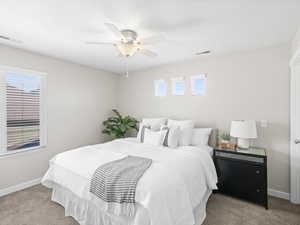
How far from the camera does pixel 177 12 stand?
170 centimetres

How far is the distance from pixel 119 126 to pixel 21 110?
203cm

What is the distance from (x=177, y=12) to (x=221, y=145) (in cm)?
223

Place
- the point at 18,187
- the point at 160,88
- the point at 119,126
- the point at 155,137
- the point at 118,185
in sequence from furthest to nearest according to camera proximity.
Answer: the point at 119,126
the point at 160,88
the point at 155,137
the point at 18,187
the point at 118,185

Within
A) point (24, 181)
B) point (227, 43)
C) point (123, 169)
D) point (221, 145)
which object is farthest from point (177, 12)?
point (24, 181)

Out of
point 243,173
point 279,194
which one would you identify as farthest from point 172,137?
point 279,194

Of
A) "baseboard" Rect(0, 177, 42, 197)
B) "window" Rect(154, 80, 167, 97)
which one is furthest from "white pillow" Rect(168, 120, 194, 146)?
"baseboard" Rect(0, 177, 42, 197)

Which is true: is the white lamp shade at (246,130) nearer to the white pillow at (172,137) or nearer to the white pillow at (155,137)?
the white pillow at (172,137)

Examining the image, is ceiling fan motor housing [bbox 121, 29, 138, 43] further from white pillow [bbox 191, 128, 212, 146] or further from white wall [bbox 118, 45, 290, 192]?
white pillow [bbox 191, 128, 212, 146]

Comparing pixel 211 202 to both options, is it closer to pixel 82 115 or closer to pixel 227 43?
pixel 227 43

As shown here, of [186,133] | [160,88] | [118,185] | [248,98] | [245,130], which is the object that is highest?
[160,88]

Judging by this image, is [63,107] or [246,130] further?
[63,107]

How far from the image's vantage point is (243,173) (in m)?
2.38

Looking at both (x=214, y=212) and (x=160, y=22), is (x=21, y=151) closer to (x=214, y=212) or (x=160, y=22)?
(x=160, y=22)

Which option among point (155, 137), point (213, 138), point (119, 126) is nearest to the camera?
point (155, 137)
